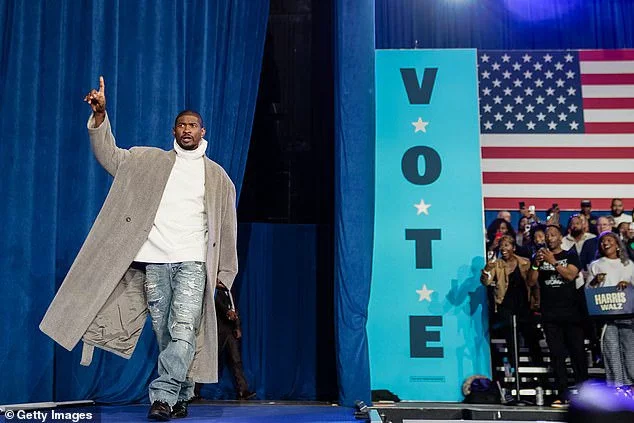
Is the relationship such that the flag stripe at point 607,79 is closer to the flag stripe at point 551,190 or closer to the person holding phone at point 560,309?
the flag stripe at point 551,190

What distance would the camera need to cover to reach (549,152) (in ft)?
25.5

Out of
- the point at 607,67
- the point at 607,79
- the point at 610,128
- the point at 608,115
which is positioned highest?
the point at 607,67

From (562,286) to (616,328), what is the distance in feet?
1.75

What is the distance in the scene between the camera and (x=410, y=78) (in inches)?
283

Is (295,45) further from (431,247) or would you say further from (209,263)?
(209,263)

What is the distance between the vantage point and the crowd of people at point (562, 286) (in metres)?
5.89

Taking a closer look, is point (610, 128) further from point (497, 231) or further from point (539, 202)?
point (497, 231)

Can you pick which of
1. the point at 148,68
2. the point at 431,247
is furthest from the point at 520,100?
the point at 148,68

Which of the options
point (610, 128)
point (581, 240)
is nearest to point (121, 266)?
point (581, 240)

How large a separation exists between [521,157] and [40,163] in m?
4.90

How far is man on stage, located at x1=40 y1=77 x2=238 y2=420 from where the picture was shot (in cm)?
356

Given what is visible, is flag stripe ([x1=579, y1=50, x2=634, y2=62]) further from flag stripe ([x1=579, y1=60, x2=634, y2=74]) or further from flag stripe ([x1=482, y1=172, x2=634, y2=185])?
flag stripe ([x1=482, y1=172, x2=634, y2=185])

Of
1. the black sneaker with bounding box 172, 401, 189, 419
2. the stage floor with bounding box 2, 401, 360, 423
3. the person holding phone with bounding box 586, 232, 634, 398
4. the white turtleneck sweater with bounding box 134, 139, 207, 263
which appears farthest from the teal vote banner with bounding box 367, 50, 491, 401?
the white turtleneck sweater with bounding box 134, 139, 207, 263

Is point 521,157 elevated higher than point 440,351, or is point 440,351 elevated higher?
point 521,157
